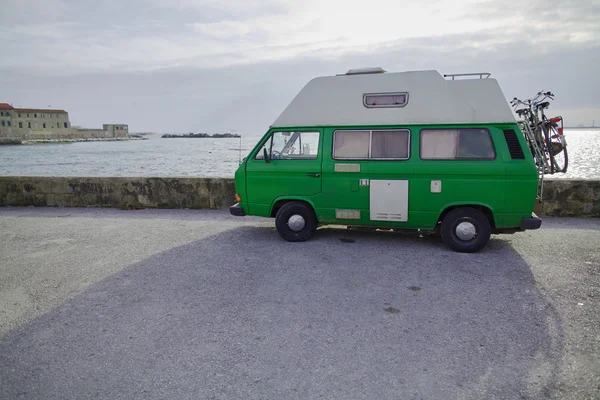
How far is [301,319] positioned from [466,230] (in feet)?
10.9

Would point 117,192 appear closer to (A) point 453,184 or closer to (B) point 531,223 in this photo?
(A) point 453,184

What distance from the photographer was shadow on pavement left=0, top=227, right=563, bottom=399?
9.68ft

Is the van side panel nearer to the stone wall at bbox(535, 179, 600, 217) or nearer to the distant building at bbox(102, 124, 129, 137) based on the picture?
the stone wall at bbox(535, 179, 600, 217)

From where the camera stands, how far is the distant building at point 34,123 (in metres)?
115

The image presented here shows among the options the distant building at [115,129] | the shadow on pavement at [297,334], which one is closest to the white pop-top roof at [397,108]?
the shadow on pavement at [297,334]

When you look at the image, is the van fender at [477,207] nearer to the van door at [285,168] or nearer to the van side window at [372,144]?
the van side window at [372,144]

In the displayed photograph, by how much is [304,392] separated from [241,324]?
1.19 m

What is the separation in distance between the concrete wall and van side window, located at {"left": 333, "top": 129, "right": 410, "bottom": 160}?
13.2 ft

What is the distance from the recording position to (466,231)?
604 cm

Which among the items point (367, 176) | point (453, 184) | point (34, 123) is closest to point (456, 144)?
point (453, 184)

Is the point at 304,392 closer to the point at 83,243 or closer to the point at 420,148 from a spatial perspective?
the point at 420,148

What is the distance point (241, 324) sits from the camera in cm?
388

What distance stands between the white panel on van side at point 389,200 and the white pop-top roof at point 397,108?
3.17ft

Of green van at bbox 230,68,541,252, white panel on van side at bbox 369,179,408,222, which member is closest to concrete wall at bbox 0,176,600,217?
green van at bbox 230,68,541,252
